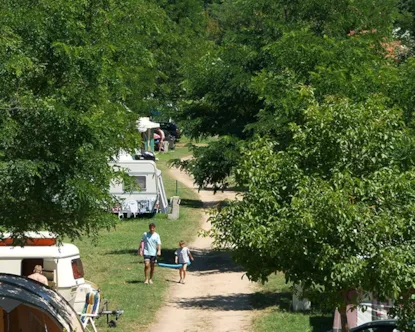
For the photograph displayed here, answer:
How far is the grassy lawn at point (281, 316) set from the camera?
58.1 ft

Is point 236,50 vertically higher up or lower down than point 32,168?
higher up

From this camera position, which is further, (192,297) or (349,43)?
(192,297)

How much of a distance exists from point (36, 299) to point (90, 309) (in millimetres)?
4631

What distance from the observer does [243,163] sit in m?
12.1

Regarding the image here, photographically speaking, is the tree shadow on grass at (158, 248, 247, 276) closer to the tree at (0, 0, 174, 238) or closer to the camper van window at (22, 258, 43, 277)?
the camper van window at (22, 258, 43, 277)

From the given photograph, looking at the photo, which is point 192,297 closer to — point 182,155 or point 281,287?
point 281,287

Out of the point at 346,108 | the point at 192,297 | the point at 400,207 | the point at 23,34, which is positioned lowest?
the point at 192,297

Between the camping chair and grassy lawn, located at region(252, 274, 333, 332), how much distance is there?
3020mm

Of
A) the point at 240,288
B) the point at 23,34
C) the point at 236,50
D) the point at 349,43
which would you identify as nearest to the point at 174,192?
the point at 236,50

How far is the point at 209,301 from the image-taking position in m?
21.2

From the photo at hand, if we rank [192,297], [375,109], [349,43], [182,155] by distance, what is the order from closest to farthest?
[375,109], [349,43], [192,297], [182,155]

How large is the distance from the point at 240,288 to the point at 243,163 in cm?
1115

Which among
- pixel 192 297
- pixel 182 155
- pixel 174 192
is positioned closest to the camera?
pixel 192 297

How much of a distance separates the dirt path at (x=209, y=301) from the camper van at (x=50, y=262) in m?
1.89
